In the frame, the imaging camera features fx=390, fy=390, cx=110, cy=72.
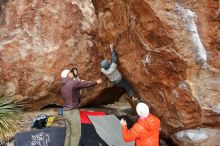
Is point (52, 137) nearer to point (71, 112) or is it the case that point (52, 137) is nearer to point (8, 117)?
point (71, 112)

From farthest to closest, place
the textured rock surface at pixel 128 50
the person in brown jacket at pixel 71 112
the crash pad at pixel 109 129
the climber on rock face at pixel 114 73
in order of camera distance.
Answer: the climber on rock face at pixel 114 73 < the crash pad at pixel 109 129 < the person in brown jacket at pixel 71 112 < the textured rock surface at pixel 128 50

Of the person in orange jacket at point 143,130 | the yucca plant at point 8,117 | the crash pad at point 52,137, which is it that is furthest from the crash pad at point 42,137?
the person in orange jacket at point 143,130

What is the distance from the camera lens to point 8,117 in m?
11.0

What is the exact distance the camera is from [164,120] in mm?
9523

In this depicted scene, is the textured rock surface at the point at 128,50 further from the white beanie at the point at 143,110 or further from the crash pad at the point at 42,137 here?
the crash pad at the point at 42,137

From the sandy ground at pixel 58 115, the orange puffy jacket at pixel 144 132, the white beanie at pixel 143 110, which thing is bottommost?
the sandy ground at pixel 58 115

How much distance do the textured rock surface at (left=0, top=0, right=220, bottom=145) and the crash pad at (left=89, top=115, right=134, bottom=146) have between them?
1054 mm

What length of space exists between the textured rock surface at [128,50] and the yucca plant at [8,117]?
0.36m

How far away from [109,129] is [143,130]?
8.06ft

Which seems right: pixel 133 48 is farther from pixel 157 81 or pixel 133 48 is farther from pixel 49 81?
pixel 49 81

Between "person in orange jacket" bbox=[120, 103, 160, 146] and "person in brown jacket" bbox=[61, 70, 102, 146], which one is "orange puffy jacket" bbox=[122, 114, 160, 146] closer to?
"person in orange jacket" bbox=[120, 103, 160, 146]

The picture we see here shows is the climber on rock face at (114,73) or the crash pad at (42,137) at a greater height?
the climber on rock face at (114,73)

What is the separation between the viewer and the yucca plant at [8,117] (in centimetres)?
1046

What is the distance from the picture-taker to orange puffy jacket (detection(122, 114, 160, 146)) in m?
7.71
